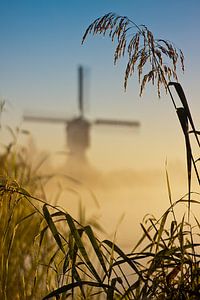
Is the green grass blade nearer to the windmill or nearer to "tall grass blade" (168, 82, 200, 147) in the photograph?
"tall grass blade" (168, 82, 200, 147)

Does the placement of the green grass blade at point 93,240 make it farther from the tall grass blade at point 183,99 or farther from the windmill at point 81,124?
the windmill at point 81,124

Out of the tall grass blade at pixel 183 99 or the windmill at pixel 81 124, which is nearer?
the tall grass blade at pixel 183 99

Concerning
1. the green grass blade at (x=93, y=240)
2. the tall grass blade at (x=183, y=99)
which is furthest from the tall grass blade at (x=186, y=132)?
the green grass blade at (x=93, y=240)

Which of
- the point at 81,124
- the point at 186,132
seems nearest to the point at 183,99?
the point at 186,132

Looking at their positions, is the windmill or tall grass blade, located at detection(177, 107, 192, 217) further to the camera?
the windmill

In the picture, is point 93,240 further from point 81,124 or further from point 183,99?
point 81,124

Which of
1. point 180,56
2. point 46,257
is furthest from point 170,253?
point 46,257

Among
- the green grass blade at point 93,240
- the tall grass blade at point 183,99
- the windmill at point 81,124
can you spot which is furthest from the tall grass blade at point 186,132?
A: the windmill at point 81,124

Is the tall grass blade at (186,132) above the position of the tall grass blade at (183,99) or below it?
below

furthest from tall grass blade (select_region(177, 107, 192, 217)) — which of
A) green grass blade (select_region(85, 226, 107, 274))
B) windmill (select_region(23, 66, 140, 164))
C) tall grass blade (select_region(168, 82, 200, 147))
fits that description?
windmill (select_region(23, 66, 140, 164))

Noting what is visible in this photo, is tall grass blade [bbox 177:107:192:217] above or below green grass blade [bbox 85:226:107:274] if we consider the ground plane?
above

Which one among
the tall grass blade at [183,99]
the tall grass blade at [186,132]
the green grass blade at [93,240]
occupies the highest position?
the tall grass blade at [183,99]

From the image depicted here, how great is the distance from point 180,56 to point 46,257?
1.37m

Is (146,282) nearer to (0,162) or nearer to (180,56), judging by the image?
(180,56)
